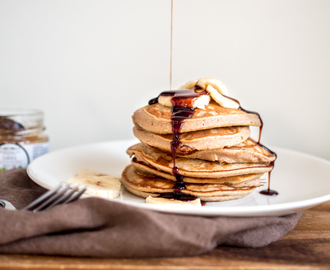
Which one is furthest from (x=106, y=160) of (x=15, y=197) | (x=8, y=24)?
(x=8, y=24)

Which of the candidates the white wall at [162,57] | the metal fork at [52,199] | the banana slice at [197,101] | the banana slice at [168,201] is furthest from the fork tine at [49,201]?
the white wall at [162,57]

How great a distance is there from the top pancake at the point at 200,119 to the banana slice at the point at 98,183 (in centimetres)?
36

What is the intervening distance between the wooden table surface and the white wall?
1822mm

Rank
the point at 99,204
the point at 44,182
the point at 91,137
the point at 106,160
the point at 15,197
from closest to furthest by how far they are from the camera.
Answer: the point at 99,204 < the point at 44,182 < the point at 15,197 < the point at 106,160 < the point at 91,137

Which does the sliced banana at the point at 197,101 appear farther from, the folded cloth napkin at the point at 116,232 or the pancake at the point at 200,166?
the folded cloth napkin at the point at 116,232

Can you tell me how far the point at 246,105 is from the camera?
9.92 feet

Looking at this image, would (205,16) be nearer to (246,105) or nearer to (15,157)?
(246,105)

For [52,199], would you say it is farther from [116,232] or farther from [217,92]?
[217,92]

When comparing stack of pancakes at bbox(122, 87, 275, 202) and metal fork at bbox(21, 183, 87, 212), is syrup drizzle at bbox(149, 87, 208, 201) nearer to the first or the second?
stack of pancakes at bbox(122, 87, 275, 202)

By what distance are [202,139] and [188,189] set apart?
10.1 inches

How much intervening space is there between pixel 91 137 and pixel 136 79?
0.68 metres

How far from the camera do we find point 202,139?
160 cm

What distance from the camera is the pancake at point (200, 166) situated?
1.64m

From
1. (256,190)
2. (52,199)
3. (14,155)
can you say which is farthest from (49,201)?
(256,190)
